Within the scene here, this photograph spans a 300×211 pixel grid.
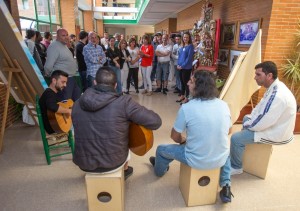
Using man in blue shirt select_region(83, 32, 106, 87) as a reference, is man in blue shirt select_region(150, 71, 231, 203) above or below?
below

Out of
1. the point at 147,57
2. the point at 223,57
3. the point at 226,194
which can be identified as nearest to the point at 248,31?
the point at 223,57

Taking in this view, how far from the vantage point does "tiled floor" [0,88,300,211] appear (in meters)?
2.02

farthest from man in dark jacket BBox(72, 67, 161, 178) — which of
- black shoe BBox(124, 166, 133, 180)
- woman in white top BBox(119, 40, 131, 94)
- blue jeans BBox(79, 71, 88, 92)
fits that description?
woman in white top BBox(119, 40, 131, 94)

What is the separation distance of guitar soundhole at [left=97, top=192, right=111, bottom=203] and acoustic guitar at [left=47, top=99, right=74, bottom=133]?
1.04 m

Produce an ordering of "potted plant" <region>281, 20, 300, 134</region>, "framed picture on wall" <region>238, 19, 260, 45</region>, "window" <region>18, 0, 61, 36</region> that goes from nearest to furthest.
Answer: "potted plant" <region>281, 20, 300, 134</region> → "framed picture on wall" <region>238, 19, 260, 45</region> → "window" <region>18, 0, 61, 36</region>

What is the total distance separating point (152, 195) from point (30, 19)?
5.61 meters

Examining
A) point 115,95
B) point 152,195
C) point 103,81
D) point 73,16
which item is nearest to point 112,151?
point 115,95

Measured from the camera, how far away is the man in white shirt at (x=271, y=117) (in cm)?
203

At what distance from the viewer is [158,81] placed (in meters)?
6.18

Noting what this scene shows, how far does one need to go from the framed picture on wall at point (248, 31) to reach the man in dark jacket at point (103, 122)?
323 centimetres

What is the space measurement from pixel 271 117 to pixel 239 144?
1.37ft

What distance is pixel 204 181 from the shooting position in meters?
1.97

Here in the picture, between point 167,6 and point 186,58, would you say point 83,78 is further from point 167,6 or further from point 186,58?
point 167,6

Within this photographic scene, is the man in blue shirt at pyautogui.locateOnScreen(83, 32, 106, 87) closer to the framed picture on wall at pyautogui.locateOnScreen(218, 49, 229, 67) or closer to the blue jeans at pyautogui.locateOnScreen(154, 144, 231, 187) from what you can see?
the blue jeans at pyautogui.locateOnScreen(154, 144, 231, 187)
